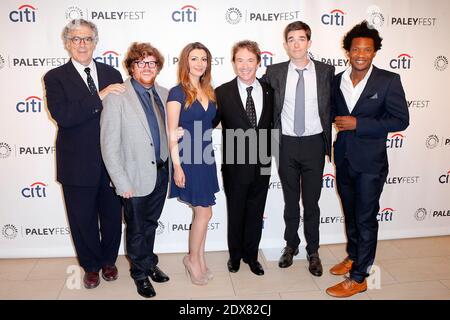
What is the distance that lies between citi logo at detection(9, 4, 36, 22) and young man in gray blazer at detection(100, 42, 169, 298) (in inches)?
51.3

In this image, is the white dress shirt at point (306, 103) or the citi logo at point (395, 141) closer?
the white dress shirt at point (306, 103)

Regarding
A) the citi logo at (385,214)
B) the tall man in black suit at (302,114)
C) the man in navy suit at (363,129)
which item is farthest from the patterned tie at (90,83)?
the citi logo at (385,214)

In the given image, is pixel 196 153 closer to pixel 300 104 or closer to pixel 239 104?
pixel 239 104

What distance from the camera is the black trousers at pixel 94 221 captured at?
282 cm

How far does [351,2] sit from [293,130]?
146 centimetres

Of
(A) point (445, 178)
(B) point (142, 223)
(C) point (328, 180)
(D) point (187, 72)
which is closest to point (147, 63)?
(D) point (187, 72)

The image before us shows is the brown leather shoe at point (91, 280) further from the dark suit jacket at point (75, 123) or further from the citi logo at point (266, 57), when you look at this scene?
the citi logo at point (266, 57)

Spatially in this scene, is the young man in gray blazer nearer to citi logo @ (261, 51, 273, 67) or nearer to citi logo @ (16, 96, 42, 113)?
citi logo @ (261, 51, 273, 67)

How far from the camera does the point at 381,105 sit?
8.63 feet

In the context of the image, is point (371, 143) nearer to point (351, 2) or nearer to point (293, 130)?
point (293, 130)

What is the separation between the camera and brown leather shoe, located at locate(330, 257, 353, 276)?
3158 millimetres

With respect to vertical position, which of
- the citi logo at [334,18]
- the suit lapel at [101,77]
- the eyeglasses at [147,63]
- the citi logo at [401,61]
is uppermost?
the citi logo at [334,18]

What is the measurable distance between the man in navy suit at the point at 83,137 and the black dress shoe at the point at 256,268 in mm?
1175

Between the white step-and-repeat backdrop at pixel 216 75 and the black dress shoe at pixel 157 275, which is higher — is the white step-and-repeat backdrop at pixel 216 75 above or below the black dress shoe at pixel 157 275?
above
